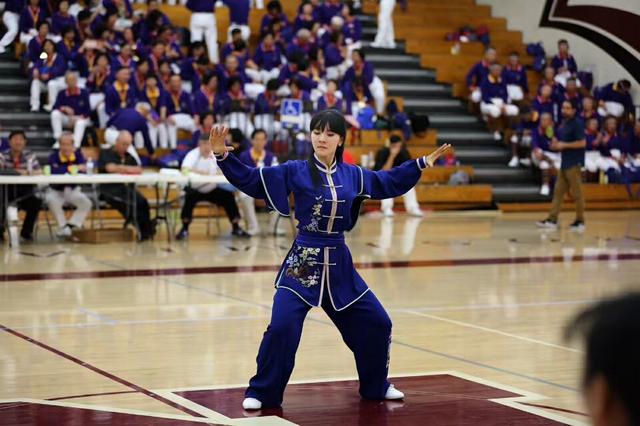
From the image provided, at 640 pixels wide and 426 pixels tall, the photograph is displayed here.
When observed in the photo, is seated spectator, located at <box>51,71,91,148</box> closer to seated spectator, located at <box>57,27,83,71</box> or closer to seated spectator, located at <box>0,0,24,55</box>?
seated spectator, located at <box>57,27,83,71</box>

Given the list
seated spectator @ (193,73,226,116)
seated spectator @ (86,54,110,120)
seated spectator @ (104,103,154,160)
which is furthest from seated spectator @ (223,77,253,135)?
seated spectator @ (86,54,110,120)

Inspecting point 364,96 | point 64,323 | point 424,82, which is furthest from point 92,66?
point 64,323

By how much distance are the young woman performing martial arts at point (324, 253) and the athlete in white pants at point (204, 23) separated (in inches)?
632

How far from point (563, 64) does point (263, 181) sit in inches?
755

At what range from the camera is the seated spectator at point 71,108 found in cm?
1825

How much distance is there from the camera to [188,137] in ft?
64.1

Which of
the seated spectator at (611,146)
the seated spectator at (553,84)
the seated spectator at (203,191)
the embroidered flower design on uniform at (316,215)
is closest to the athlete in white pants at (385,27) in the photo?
the seated spectator at (553,84)

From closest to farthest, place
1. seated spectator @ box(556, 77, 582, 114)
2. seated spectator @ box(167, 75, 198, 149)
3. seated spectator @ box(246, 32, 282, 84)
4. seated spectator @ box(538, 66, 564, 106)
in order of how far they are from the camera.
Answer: seated spectator @ box(167, 75, 198, 149), seated spectator @ box(246, 32, 282, 84), seated spectator @ box(556, 77, 582, 114), seated spectator @ box(538, 66, 564, 106)

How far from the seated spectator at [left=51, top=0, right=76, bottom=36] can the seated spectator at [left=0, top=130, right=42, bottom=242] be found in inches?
214

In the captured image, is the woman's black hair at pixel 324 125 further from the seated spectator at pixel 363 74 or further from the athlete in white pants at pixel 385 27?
the athlete in white pants at pixel 385 27

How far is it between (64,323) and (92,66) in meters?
11.8

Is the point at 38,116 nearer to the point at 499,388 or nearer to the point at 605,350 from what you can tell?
the point at 499,388

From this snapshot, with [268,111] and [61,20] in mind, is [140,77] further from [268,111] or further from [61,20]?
[268,111]

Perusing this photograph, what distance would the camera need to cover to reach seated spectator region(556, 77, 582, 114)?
22.6m
